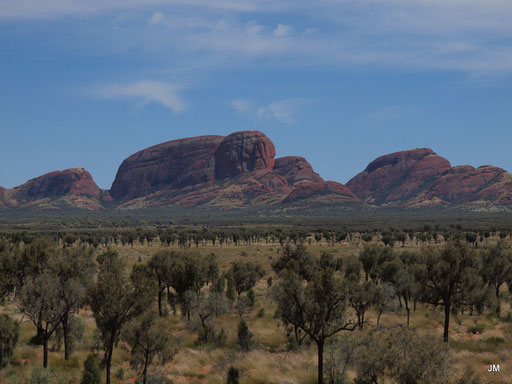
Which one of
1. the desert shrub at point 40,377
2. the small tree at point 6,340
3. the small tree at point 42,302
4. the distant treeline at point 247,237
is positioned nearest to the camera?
the desert shrub at point 40,377

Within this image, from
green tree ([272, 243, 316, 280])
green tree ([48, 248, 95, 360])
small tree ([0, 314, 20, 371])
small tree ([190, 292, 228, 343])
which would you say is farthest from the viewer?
green tree ([272, 243, 316, 280])

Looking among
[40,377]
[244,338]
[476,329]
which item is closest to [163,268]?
[244,338]

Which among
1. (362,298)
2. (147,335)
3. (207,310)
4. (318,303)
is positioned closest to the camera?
(318,303)

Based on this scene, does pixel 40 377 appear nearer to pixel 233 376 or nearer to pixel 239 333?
pixel 233 376

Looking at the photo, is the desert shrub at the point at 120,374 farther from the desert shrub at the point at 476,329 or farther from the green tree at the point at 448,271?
the desert shrub at the point at 476,329

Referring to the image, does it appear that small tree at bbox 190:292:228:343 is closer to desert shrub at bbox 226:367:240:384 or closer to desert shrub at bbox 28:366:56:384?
desert shrub at bbox 226:367:240:384

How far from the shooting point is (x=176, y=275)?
37.4 meters

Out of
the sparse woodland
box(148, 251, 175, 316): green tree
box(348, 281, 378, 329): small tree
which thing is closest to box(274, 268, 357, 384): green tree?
the sparse woodland

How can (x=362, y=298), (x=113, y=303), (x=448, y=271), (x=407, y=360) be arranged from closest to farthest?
(x=407, y=360) → (x=113, y=303) → (x=448, y=271) → (x=362, y=298)

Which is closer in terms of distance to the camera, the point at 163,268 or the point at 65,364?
the point at 65,364

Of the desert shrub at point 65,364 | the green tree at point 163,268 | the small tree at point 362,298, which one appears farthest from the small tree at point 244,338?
the green tree at point 163,268

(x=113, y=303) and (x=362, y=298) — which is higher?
(x=113, y=303)

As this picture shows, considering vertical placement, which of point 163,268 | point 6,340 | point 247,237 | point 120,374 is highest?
point 163,268

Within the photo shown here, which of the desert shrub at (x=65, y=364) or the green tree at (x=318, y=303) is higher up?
the green tree at (x=318, y=303)
